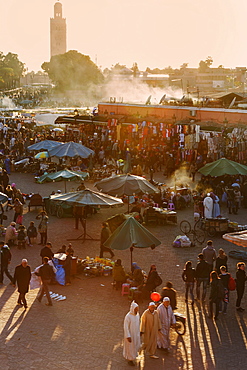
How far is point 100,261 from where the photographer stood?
1573 centimetres

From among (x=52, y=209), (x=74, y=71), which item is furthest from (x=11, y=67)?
(x=52, y=209)

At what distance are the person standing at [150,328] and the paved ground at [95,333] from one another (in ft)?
0.67

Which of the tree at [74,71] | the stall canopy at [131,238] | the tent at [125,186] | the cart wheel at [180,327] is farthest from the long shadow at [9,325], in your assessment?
the tree at [74,71]

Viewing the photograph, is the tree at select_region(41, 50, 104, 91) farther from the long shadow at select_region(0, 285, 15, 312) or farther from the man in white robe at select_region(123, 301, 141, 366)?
the man in white robe at select_region(123, 301, 141, 366)

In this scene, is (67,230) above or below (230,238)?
below

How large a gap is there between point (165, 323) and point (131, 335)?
34.4 inches

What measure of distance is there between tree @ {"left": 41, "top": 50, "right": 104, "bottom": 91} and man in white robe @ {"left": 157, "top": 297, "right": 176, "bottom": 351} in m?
115

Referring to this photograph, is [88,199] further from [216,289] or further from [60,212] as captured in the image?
[216,289]

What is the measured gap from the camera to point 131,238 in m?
14.2

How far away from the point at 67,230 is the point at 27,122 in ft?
108

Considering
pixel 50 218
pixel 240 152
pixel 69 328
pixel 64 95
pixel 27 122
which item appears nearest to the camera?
pixel 69 328

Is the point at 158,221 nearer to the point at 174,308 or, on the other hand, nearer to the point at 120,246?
the point at 120,246

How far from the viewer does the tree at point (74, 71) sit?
12257cm

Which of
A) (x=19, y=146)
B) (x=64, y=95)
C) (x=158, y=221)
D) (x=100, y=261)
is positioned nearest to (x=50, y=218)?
(x=158, y=221)
